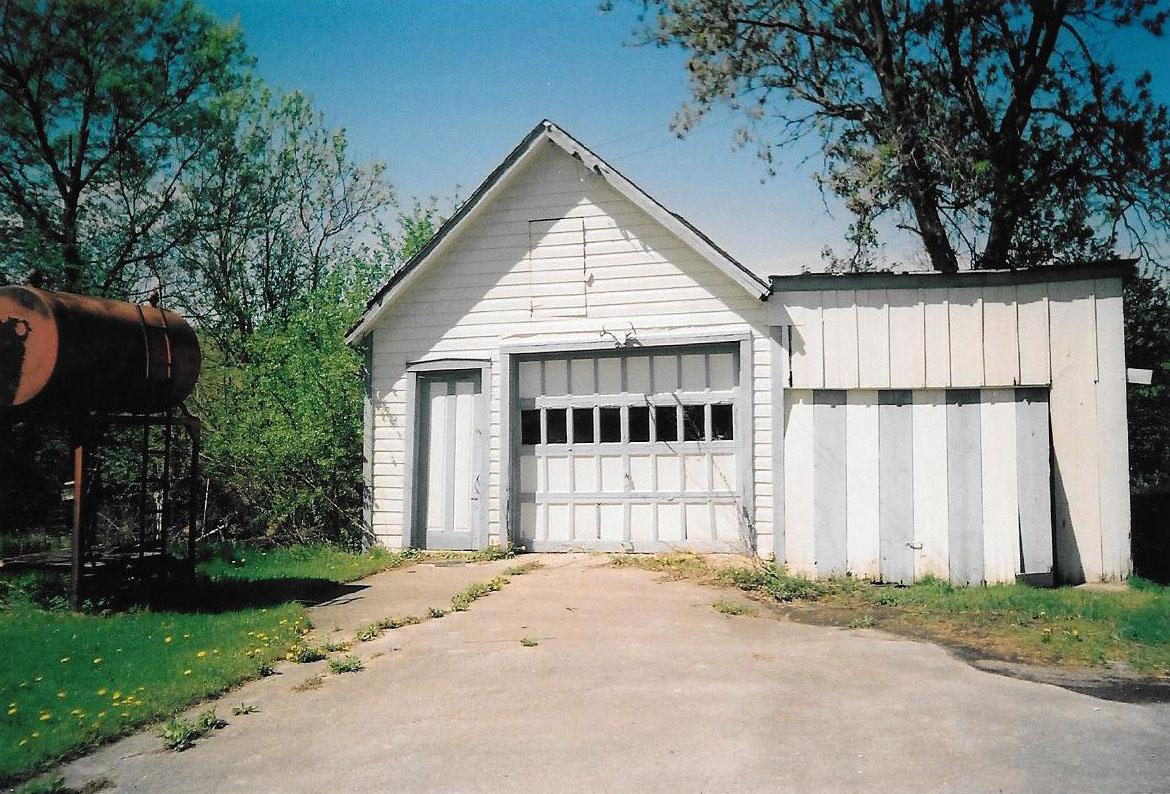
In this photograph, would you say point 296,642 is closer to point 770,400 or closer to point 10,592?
point 10,592

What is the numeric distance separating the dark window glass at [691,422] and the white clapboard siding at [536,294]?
1006 millimetres

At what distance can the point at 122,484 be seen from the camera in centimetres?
1458

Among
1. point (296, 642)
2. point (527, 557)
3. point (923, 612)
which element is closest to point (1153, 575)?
point (923, 612)

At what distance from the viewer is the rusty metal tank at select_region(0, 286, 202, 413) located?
802 centimetres

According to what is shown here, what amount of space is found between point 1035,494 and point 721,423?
3753 millimetres

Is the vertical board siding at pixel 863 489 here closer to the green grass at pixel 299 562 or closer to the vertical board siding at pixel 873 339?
the vertical board siding at pixel 873 339

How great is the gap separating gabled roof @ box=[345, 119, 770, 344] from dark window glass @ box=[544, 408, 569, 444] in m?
2.78

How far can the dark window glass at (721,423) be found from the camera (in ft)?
37.0

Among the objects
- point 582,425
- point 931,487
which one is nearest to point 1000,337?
point 931,487

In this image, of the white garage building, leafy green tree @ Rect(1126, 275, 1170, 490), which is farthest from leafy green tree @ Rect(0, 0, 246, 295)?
leafy green tree @ Rect(1126, 275, 1170, 490)

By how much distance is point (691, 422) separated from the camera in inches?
450

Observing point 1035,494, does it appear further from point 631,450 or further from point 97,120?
point 97,120

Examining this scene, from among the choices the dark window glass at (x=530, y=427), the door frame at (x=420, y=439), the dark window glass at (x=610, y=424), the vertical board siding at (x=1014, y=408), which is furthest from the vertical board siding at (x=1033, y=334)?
the door frame at (x=420, y=439)

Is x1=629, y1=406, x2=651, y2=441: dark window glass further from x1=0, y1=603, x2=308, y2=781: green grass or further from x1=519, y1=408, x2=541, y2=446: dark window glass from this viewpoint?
x1=0, y1=603, x2=308, y2=781: green grass
